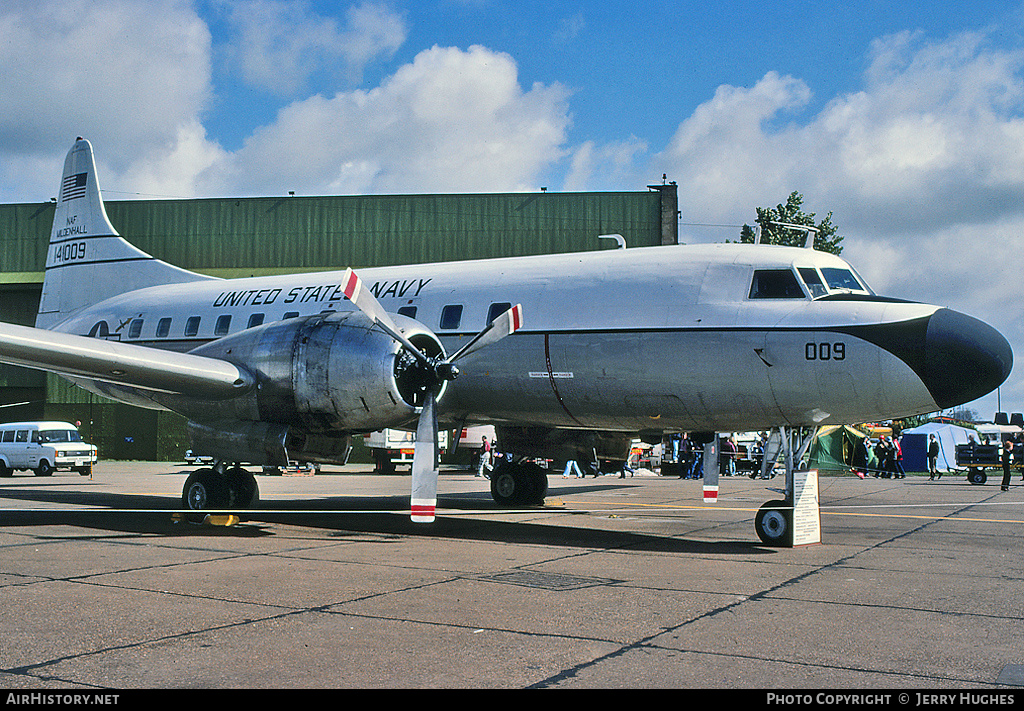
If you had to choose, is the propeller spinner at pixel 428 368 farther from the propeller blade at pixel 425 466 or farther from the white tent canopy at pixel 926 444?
the white tent canopy at pixel 926 444

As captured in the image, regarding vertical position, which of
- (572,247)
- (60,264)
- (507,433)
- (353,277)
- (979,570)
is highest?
(572,247)

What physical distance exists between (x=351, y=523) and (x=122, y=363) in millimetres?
4230

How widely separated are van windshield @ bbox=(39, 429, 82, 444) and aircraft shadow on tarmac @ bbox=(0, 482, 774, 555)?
1454 centimetres

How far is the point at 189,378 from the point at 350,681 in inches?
330

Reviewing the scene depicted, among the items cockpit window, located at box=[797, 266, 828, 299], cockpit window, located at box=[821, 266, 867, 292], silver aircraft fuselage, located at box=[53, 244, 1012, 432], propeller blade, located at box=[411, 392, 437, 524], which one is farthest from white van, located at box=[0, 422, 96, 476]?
cockpit window, located at box=[821, 266, 867, 292]

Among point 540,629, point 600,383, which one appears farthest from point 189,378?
point 540,629

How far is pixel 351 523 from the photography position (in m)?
14.1

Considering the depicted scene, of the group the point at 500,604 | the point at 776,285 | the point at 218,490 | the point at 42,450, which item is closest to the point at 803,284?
the point at 776,285

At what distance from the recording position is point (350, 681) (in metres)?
5.10

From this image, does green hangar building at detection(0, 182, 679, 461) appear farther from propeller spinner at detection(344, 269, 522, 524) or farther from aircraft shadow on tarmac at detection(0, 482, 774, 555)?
propeller spinner at detection(344, 269, 522, 524)

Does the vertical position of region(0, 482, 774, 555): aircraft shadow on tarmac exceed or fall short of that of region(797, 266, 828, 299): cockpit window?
it falls short

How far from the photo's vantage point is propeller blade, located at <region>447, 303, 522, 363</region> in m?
12.1

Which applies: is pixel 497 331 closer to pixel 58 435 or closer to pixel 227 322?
pixel 227 322
